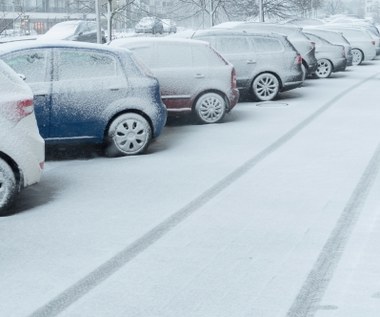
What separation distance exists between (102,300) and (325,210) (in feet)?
10.1

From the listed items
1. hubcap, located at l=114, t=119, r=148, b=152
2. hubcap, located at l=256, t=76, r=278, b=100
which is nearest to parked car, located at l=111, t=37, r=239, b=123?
hubcap, located at l=114, t=119, r=148, b=152

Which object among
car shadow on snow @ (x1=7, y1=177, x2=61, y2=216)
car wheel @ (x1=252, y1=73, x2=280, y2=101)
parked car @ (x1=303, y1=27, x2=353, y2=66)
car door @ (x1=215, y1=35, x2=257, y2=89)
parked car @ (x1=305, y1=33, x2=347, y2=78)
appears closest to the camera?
car shadow on snow @ (x1=7, y1=177, x2=61, y2=216)

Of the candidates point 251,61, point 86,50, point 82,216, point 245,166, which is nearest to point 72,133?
point 86,50

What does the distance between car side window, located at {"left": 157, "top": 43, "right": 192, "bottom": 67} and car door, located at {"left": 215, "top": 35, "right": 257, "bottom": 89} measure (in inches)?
139

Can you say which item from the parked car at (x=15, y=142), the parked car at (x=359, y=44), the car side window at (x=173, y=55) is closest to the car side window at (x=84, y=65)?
the parked car at (x=15, y=142)

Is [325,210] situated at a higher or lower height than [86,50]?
lower

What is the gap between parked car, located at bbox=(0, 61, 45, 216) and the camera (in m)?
7.84

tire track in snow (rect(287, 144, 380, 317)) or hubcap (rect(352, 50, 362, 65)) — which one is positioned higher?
tire track in snow (rect(287, 144, 380, 317))

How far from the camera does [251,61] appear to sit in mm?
18094

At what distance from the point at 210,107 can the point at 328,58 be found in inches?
426

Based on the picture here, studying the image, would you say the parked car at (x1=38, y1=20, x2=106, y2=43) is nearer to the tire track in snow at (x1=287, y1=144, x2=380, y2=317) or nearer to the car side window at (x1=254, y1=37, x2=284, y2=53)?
the car side window at (x1=254, y1=37, x2=284, y2=53)

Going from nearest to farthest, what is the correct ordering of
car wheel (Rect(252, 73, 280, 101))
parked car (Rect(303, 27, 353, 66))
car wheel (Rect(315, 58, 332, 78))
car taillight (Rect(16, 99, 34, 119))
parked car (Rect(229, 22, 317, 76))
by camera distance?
car taillight (Rect(16, 99, 34, 119))
car wheel (Rect(252, 73, 280, 101))
parked car (Rect(229, 22, 317, 76))
car wheel (Rect(315, 58, 332, 78))
parked car (Rect(303, 27, 353, 66))

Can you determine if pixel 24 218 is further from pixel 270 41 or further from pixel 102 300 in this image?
pixel 270 41

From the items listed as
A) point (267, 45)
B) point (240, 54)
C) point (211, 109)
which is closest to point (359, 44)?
point (267, 45)
